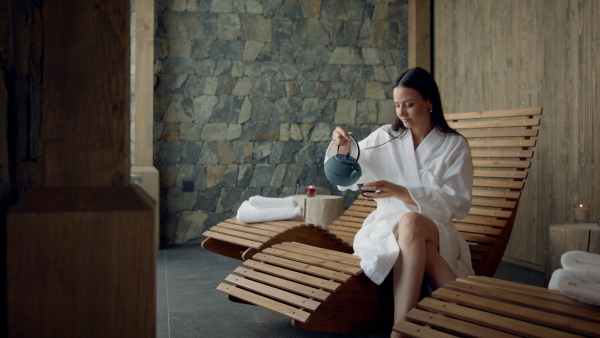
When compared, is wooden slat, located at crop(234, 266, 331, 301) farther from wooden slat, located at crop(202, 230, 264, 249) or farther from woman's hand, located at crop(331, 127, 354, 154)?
woman's hand, located at crop(331, 127, 354, 154)

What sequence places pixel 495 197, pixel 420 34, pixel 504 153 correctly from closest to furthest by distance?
1. pixel 495 197
2. pixel 504 153
3. pixel 420 34

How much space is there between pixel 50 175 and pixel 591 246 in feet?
7.98

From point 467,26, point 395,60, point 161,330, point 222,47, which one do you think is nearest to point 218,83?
point 222,47

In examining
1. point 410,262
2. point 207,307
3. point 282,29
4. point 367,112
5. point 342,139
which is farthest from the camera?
point 367,112

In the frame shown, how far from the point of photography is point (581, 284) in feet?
5.12

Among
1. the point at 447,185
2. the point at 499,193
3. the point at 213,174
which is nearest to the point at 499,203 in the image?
the point at 499,193

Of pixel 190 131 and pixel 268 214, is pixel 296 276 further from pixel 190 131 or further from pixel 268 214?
pixel 190 131

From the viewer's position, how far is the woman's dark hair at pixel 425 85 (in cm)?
261

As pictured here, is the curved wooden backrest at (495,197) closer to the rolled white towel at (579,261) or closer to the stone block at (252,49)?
the rolled white towel at (579,261)

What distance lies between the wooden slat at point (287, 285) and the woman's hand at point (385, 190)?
0.46m

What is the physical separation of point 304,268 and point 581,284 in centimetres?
113

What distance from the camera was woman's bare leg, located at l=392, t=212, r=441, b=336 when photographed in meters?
2.14

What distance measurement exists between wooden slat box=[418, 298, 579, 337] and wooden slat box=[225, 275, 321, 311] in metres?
0.59

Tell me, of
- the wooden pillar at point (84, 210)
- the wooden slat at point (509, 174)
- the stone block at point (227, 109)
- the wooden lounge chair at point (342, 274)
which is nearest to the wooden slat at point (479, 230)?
the wooden lounge chair at point (342, 274)
